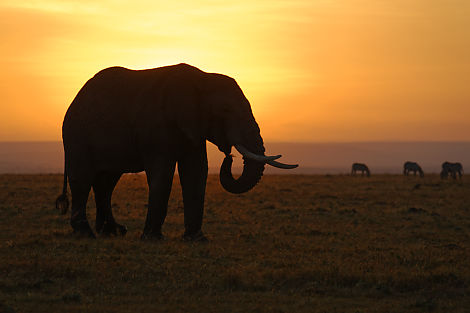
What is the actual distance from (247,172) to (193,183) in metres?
1.36

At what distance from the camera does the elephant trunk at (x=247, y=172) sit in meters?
15.4

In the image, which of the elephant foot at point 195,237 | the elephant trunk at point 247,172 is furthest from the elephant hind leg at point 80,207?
the elephant trunk at point 247,172

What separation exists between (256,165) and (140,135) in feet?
8.31

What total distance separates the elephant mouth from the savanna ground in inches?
51.7

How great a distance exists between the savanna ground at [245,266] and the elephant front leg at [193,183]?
552 millimetres

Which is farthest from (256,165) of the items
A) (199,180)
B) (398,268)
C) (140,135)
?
(398,268)

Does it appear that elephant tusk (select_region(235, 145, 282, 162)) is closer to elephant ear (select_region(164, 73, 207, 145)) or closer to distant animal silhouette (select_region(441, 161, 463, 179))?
elephant ear (select_region(164, 73, 207, 145))

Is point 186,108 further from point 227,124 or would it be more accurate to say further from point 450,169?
point 450,169

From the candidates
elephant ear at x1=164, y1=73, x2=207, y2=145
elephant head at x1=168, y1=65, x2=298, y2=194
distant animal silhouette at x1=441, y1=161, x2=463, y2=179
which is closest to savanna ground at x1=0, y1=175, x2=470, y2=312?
elephant head at x1=168, y1=65, x2=298, y2=194

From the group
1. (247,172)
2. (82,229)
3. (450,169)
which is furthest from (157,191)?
(450,169)

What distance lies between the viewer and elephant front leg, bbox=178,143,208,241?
16250 mm

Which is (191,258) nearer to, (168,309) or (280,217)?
(168,309)

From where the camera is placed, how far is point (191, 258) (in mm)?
14094

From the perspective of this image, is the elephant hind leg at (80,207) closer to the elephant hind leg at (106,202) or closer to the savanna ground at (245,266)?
the savanna ground at (245,266)
